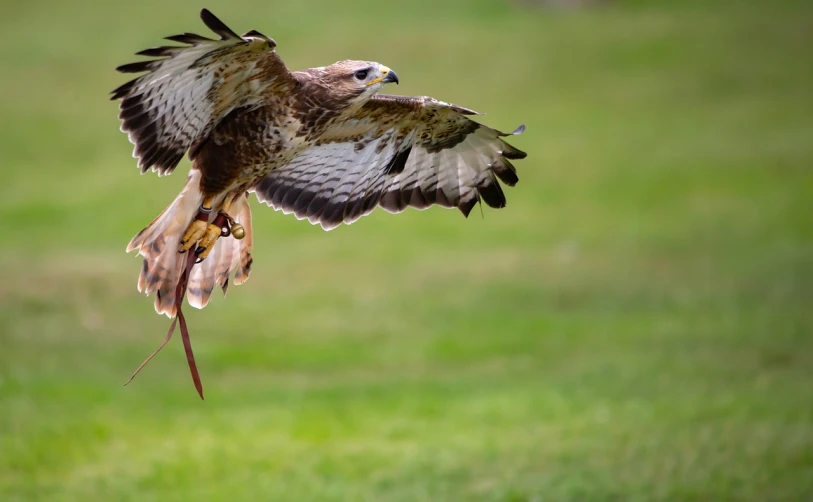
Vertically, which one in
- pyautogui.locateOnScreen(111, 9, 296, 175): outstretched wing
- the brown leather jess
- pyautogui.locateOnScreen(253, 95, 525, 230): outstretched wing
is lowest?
the brown leather jess

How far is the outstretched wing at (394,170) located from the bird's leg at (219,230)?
1.80 ft

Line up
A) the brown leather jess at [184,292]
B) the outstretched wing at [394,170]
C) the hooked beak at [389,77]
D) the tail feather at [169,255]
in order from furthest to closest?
1. the outstretched wing at [394,170]
2. the hooked beak at [389,77]
3. the tail feather at [169,255]
4. the brown leather jess at [184,292]

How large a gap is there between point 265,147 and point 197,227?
56 centimetres

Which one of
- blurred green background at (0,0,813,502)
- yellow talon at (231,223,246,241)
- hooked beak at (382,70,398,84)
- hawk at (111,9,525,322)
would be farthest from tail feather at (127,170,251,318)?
blurred green background at (0,0,813,502)

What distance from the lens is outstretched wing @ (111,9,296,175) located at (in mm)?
5520

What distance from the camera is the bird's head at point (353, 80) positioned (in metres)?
6.22

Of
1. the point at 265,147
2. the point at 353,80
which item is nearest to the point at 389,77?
the point at 353,80

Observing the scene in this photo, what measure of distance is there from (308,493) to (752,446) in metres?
3.58

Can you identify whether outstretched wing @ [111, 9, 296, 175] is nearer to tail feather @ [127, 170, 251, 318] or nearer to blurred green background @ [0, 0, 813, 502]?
tail feather @ [127, 170, 251, 318]

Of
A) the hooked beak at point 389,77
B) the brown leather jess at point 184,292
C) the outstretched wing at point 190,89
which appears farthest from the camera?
the hooked beak at point 389,77

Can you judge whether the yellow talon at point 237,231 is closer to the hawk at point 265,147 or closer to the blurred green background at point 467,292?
the hawk at point 265,147

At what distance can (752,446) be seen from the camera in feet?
30.7

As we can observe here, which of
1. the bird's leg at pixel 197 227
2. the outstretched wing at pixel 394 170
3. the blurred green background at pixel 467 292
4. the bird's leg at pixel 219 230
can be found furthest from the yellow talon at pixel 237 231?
the blurred green background at pixel 467 292

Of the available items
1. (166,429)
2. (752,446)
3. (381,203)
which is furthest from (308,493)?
(752,446)
